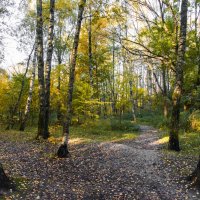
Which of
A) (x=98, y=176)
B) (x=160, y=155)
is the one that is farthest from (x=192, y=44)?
(x=98, y=176)

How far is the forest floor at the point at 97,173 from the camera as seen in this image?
7953 millimetres

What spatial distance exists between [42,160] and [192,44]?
14.5 meters

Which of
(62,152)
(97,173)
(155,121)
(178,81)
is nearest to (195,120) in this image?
(178,81)

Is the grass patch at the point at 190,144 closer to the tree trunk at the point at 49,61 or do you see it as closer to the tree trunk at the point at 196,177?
the tree trunk at the point at 196,177

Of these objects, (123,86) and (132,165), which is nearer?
Answer: (132,165)

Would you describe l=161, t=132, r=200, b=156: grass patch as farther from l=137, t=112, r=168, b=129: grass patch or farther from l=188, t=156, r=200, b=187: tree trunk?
l=137, t=112, r=168, b=129: grass patch

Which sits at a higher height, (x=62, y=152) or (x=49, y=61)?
(x=49, y=61)

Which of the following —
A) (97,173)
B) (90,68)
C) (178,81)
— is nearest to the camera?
(97,173)

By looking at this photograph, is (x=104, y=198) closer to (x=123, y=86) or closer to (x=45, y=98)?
(x=45, y=98)

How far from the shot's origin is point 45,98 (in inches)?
622

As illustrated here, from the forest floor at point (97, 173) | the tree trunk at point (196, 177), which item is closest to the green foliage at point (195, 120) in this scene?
the forest floor at point (97, 173)

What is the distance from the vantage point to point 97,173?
9.98 m

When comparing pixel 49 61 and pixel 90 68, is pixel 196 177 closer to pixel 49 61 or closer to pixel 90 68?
pixel 49 61

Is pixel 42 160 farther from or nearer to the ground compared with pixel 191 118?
nearer to the ground
